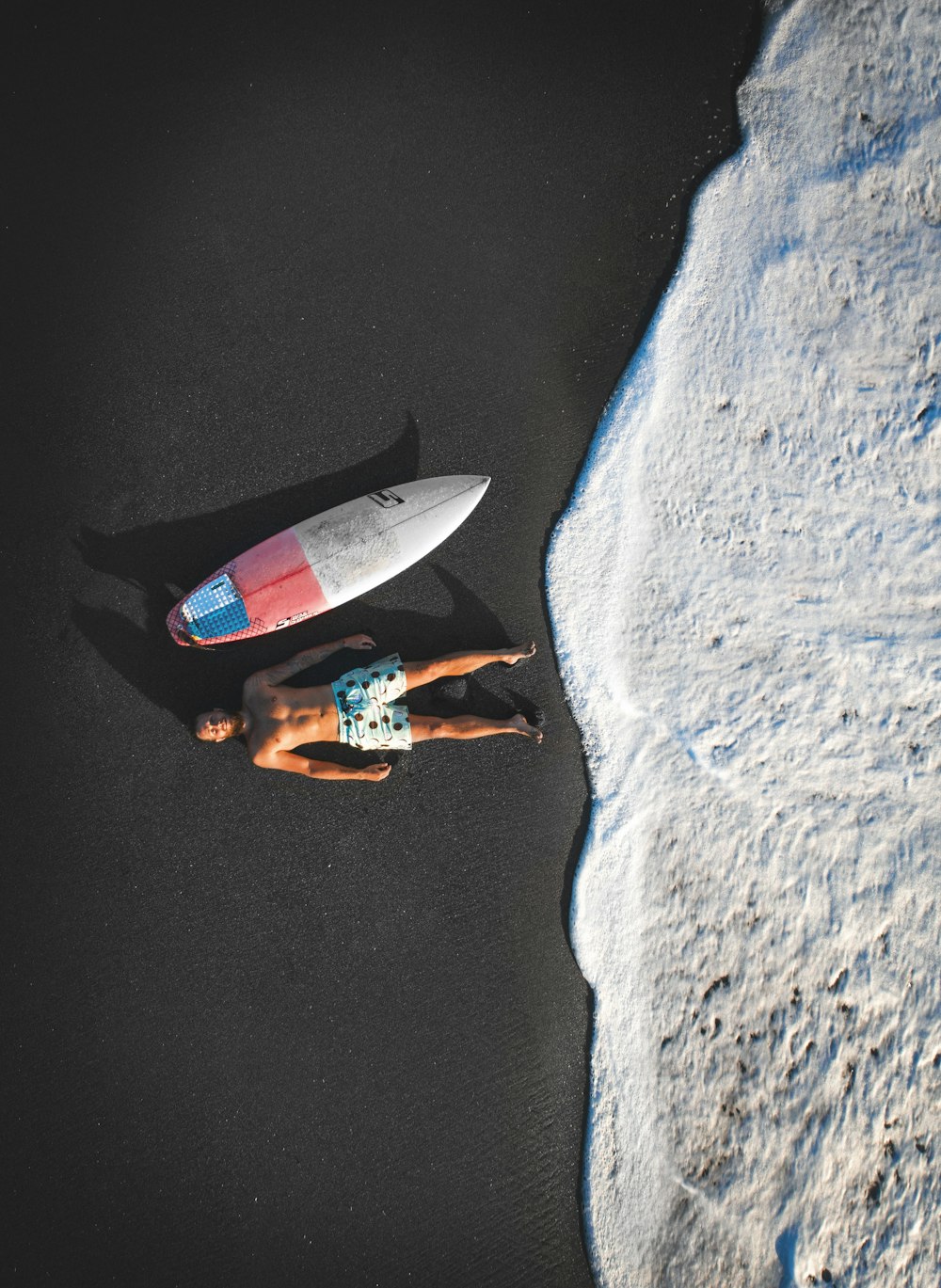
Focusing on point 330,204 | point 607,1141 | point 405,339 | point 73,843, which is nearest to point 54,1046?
point 73,843

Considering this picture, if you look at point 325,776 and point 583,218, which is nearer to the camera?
point 325,776

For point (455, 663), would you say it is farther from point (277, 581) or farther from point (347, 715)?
point (277, 581)

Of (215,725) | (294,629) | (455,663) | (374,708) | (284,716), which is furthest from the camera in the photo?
(294,629)

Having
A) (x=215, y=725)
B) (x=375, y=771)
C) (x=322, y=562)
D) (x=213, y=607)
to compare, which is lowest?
(x=375, y=771)

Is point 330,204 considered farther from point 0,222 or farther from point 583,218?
point 0,222

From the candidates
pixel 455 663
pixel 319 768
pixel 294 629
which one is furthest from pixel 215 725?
pixel 455 663

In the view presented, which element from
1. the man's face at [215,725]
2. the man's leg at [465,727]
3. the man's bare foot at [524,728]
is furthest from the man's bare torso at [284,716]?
the man's bare foot at [524,728]
